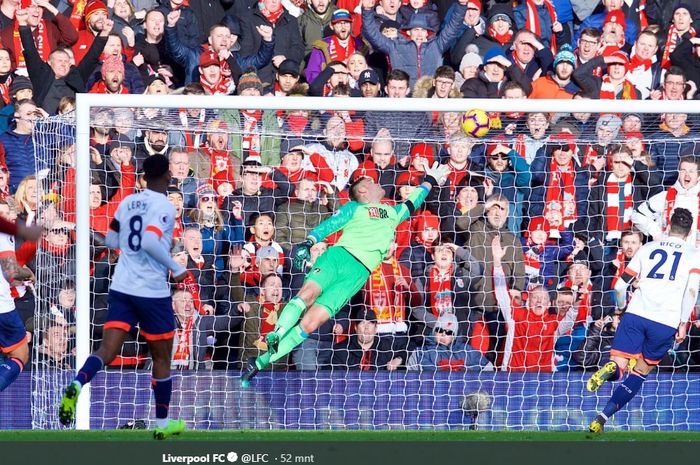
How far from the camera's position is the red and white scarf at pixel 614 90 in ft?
43.0

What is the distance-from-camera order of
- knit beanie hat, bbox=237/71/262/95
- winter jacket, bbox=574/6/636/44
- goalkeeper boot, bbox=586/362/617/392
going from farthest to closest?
winter jacket, bbox=574/6/636/44, knit beanie hat, bbox=237/71/262/95, goalkeeper boot, bbox=586/362/617/392

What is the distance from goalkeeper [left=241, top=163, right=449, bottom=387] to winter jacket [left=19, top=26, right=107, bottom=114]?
2.98 meters

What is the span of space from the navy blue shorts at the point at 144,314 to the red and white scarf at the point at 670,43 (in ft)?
21.5

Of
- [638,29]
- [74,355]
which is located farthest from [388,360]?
[638,29]

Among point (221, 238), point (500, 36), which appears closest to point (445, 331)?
point (221, 238)

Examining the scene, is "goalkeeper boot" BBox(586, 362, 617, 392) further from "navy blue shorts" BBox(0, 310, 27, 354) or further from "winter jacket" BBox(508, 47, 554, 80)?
"navy blue shorts" BBox(0, 310, 27, 354)

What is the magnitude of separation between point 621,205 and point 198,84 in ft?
13.1

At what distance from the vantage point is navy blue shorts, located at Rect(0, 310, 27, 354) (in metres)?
10.6

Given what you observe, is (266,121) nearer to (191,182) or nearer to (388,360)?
(191,182)

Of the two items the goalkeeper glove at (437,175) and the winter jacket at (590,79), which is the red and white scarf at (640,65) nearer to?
the winter jacket at (590,79)

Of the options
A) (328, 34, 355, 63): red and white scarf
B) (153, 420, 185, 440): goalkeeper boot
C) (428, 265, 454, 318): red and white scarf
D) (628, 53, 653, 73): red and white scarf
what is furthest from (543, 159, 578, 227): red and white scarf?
(153, 420, 185, 440): goalkeeper boot

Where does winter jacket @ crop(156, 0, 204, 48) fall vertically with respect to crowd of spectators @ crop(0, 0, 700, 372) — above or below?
above

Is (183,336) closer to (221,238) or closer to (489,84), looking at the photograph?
(221,238)
